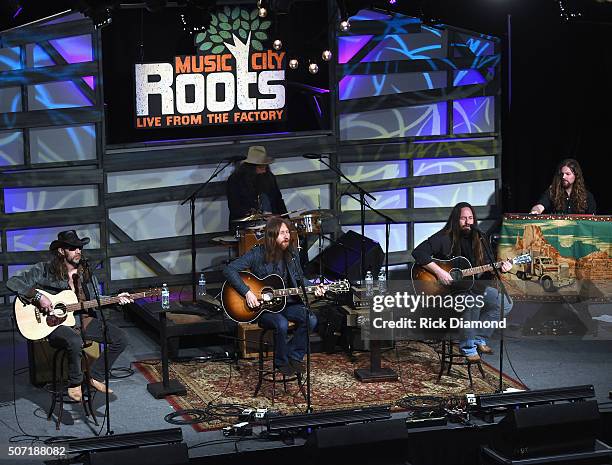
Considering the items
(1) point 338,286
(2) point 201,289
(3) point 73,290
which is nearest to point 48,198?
(2) point 201,289

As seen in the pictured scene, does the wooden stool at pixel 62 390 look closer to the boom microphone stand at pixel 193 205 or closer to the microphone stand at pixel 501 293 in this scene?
the boom microphone stand at pixel 193 205

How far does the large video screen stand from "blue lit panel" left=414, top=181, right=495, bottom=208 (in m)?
1.56

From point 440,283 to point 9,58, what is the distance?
17.8ft

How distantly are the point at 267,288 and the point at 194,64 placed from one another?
3.85 m

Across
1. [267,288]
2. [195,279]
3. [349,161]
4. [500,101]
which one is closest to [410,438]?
[267,288]

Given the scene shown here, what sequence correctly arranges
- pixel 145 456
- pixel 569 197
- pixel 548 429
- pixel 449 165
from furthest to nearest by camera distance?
pixel 449 165, pixel 569 197, pixel 548 429, pixel 145 456

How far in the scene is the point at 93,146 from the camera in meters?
12.3

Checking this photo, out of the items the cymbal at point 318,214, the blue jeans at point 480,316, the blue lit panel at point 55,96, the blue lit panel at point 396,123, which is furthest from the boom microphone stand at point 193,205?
the blue jeans at point 480,316

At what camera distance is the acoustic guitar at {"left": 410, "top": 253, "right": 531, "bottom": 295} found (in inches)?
387

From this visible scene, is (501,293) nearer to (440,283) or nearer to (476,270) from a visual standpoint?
(476,270)

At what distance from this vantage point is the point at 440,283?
9914mm

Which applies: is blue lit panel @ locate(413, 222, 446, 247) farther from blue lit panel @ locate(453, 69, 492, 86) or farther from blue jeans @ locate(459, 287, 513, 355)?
blue jeans @ locate(459, 287, 513, 355)

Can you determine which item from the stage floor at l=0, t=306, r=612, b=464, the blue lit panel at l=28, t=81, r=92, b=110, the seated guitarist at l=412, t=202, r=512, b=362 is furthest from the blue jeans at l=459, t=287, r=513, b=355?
the blue lit panel at l=28, t=81, r=92, b=110

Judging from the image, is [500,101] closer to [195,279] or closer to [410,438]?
[195,279]
